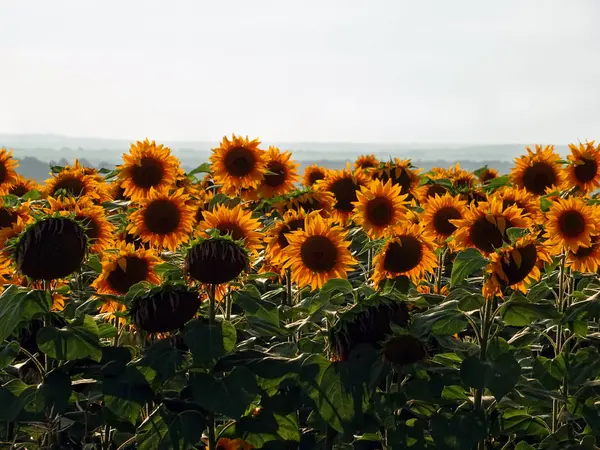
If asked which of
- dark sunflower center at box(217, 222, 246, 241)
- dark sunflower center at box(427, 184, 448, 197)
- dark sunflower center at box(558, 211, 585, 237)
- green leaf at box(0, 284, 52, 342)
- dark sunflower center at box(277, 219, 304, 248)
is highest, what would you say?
dark sunflower center at box(558, 211, 585, 237)

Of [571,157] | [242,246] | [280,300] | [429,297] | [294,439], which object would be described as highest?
[571,157]

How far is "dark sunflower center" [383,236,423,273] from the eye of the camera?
4.79 m

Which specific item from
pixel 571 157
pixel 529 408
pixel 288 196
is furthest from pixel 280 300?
pixel 571 157

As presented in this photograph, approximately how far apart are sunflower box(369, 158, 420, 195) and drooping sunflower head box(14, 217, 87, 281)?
149 inches

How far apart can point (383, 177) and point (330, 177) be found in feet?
1.89

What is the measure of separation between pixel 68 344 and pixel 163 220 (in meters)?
1.77

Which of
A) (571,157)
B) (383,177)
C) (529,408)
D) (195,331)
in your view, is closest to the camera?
(195,331)

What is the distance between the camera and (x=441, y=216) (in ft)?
19.2

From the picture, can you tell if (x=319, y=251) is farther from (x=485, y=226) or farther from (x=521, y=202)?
Answer: (x=521, y=202)

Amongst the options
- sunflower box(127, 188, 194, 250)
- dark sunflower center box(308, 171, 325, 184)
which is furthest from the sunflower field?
dark sunflower center box(308, 171, 325, 184)

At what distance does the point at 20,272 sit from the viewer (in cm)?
392

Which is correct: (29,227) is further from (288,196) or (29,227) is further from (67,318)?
(288,196)

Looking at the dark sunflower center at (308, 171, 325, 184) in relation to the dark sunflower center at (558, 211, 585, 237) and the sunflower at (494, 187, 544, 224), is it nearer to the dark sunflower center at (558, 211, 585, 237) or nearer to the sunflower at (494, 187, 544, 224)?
the sunflower at (494, 187, 544, 224)

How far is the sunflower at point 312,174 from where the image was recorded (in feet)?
29.2
